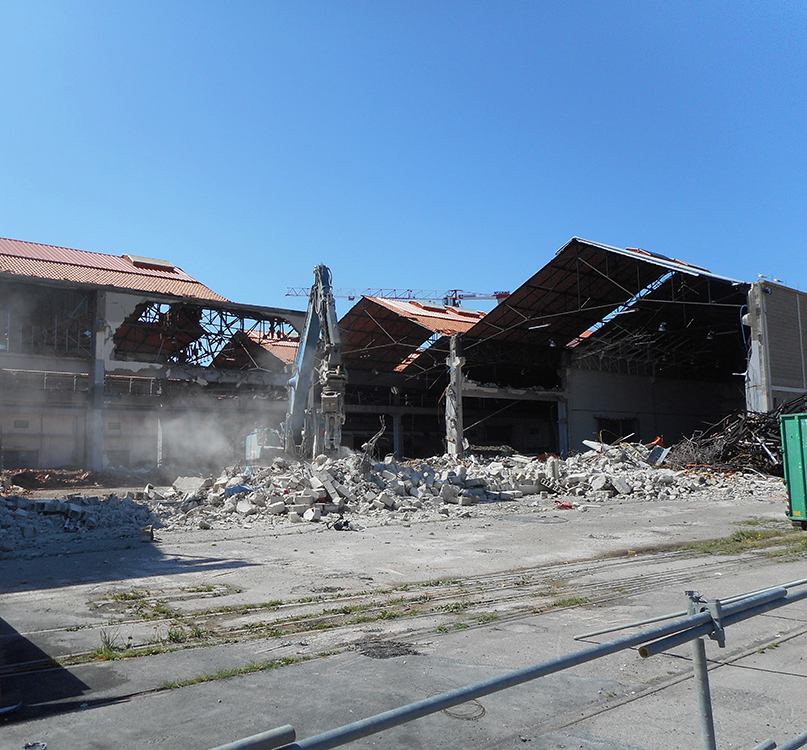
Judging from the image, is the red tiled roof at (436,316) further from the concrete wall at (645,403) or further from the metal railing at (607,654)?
the metal railing at (607,654)

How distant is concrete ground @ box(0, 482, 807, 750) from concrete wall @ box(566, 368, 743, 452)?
2799 cm

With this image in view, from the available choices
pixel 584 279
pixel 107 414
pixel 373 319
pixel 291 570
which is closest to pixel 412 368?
pixel 373 319

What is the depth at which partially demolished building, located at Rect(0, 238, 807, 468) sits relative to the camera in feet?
92.4

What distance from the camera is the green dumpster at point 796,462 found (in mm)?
11367

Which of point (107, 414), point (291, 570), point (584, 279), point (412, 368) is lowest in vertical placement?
point (291, 570)

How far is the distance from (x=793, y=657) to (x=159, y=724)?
451 centimetres

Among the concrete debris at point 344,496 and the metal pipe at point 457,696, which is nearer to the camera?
the metal pipe at point 457,696

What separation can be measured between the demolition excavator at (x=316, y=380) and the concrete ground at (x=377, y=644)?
7.89m

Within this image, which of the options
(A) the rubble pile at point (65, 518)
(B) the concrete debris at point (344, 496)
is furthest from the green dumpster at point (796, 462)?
(A) the rubble pile at point (65, 518)

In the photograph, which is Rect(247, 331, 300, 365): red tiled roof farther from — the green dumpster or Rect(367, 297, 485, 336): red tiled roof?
the green dumpster

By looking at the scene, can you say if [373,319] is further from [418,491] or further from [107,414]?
[418,491]

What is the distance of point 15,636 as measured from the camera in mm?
5758

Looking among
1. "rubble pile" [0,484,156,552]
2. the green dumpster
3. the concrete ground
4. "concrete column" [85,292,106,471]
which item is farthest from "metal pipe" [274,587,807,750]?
"concrete column" [85,292,106,471]

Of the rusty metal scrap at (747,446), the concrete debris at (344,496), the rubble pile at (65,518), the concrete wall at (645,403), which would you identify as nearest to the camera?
the rubble pile at (65,518)
